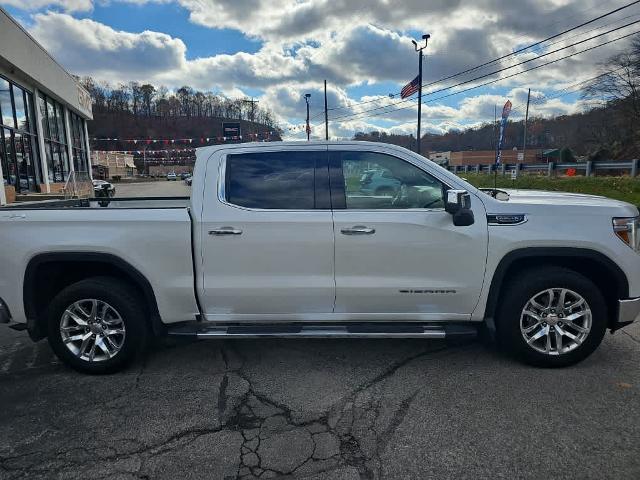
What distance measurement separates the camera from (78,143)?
2728 cm

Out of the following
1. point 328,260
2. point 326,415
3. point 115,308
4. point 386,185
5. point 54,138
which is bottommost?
point 326,415

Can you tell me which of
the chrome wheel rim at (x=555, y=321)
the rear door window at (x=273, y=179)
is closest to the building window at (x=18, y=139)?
the rear door window at (x=273, y=179)

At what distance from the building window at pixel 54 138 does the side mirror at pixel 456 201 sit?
70.5ft

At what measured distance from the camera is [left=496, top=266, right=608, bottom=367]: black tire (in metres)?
3.51

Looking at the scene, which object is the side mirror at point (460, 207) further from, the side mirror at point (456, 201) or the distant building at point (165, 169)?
the distant building at point (165, 169)

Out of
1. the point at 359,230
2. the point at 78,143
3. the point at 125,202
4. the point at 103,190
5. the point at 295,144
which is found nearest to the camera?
the point at 359,230

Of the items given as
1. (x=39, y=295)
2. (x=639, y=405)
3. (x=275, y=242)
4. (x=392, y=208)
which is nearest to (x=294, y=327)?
(x=275, y=242)

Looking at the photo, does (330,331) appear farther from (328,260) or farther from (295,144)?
(295,144)

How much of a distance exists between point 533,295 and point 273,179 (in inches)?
92.3

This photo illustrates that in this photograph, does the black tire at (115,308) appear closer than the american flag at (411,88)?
Yes

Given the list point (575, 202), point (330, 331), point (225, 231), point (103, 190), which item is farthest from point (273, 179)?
point (103, 190)

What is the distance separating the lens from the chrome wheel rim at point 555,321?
140 inches

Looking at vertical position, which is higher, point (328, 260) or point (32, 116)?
point (32, 116)

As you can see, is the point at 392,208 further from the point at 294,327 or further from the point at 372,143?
the point at 294,327
